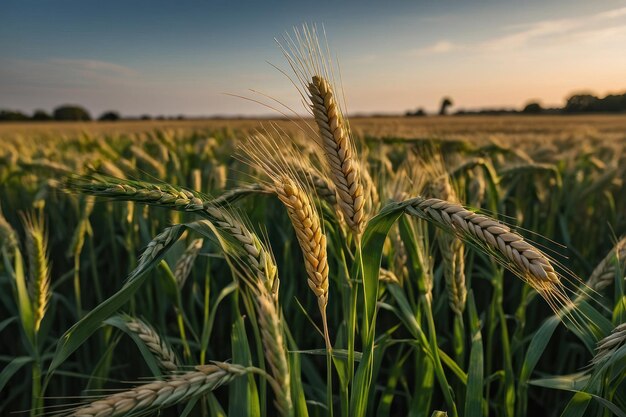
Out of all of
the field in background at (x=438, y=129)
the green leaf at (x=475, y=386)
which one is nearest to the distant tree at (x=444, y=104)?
the field in background at (x=438, y=129)

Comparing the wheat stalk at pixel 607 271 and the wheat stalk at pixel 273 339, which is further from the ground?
the wheat stalk at pixel 273 339

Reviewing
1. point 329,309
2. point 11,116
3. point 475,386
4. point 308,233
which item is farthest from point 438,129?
point 11,116

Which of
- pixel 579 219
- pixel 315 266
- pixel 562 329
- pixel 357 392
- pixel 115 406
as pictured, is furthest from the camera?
pixel 579 219

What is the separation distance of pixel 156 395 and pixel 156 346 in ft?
1.91

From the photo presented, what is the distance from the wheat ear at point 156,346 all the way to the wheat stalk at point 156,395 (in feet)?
1.72

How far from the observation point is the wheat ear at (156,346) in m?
1.37

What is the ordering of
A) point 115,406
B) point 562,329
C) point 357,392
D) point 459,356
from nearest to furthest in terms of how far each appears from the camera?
point 115,406 < point 357,392 < point 459,356 < point 562,329

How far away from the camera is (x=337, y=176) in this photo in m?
1.11

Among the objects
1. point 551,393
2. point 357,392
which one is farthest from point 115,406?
point 551,393

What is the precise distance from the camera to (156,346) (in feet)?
4.55

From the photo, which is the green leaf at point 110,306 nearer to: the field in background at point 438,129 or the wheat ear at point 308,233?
the wheat ear at point 308,233

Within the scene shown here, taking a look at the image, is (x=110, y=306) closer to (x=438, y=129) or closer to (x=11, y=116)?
(x=438, y=129)

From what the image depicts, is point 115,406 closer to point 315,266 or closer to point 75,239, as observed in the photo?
point 315,266

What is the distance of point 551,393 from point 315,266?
1962 millimetres
